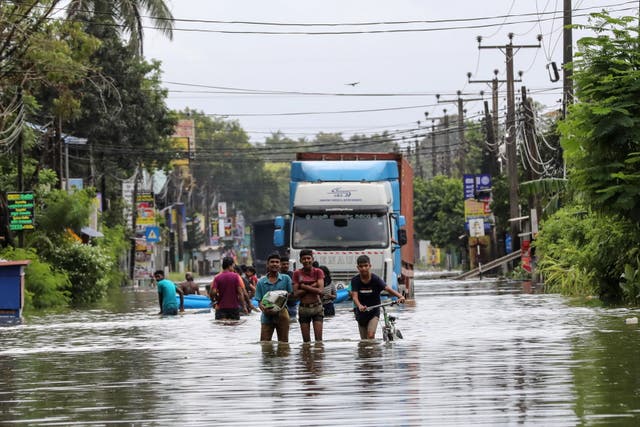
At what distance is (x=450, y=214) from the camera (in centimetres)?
10769

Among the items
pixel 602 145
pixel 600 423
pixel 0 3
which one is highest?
pixel 0 3

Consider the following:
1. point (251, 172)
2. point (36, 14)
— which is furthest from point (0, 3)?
point (251, 172)

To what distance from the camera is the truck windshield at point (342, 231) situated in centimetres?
3541

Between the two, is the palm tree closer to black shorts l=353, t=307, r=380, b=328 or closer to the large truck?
the large truck

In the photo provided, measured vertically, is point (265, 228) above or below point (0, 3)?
below

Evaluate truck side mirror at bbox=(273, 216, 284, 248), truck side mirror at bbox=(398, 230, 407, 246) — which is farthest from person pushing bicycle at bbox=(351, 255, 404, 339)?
truck side mirror at bbox=(273, 216, 284, 248)

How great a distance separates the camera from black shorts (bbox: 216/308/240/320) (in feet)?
99.1

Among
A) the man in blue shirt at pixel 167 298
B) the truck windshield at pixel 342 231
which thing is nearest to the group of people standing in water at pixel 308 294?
the truck windshield at pixel 342 231

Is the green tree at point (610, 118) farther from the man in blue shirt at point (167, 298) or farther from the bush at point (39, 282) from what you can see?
the bush at point (39, 282)

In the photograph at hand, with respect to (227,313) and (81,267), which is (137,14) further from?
(227,313)

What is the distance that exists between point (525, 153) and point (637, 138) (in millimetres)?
36262

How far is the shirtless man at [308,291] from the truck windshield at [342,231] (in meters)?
13.2

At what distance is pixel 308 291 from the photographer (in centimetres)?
2166

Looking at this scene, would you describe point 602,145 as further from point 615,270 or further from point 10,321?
point 10,321
